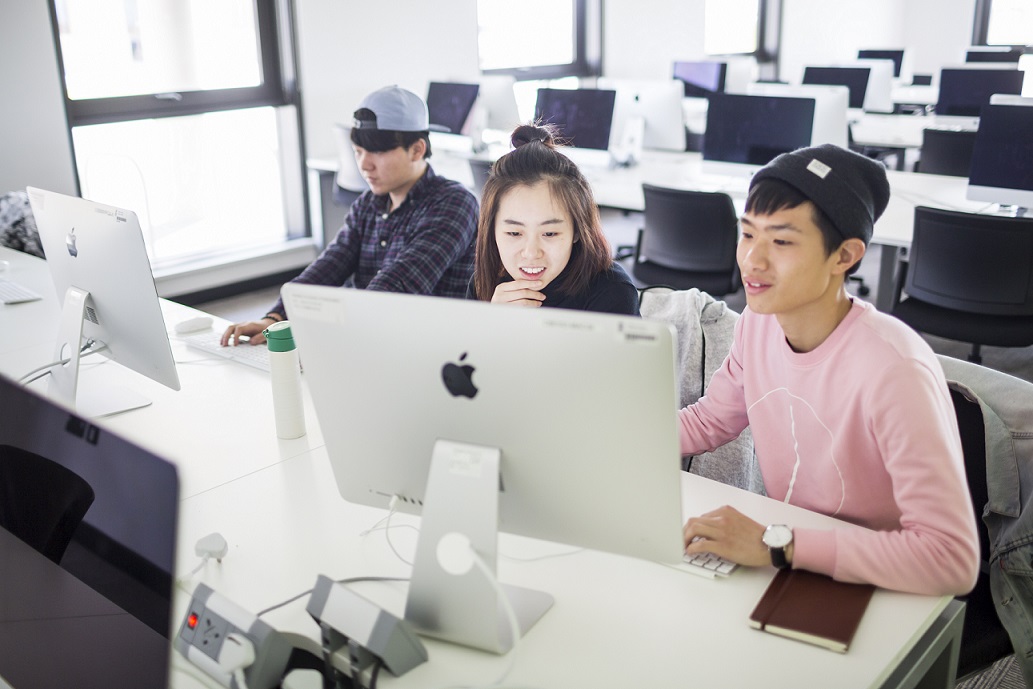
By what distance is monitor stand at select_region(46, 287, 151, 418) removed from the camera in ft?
5.85

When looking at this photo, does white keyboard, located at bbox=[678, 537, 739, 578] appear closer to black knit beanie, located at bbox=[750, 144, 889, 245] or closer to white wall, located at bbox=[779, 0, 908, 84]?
black knit beanie, located at bbox=[750, 144, 889, 245]

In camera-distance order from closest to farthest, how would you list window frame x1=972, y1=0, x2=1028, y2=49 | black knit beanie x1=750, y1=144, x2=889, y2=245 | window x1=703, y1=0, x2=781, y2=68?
black knit beanie x1=750, y1=144, x2=889, y2=245 < window x1=703, y1=0, x2=781, y2=68 < window frame x1=972, y1=0, x2=1028, y2=49

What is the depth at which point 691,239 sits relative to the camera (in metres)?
3.56

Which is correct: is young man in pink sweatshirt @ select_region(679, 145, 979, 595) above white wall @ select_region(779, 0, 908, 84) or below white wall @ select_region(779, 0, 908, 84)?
below

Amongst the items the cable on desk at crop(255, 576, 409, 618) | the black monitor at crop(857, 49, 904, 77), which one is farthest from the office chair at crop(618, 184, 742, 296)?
the black monitor at crop(857, 49, 904, 77)

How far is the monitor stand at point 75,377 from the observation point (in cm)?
178

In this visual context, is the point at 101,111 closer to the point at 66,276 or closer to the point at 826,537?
the point at 66,276

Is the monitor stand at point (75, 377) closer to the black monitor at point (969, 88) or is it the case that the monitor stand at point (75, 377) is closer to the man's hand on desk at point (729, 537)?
the man's hand on desk at point (729, 537)

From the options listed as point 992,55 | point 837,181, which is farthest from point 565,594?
point 992,55

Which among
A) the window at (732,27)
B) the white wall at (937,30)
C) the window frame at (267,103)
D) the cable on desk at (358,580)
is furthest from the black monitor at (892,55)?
the cable on desk at (358,580)

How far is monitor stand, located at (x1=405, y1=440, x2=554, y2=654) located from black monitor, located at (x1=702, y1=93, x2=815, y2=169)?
323 centimetres

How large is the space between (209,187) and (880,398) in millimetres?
4306

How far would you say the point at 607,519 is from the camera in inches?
42.3

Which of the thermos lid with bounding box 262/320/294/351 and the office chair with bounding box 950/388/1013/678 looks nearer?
the office chair with bounding box 950/388/1013/678
